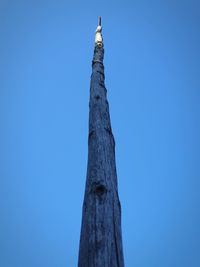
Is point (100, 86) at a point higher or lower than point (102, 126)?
higher

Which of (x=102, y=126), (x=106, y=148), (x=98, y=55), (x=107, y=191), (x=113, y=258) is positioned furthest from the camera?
(x=98, y=55)

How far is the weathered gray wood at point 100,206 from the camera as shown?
239 cm

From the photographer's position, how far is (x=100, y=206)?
2.78 metres

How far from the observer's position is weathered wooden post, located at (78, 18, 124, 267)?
2.40 meters

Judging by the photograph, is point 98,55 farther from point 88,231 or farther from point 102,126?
point 88,231

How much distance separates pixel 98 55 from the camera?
5.99 meters

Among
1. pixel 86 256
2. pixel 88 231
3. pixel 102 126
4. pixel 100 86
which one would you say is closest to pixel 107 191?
pixel 88 231

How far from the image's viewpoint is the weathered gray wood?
94.3 inches

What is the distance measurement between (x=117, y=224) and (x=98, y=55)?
13.0 feet

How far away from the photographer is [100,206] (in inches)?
109

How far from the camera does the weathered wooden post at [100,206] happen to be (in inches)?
94.3

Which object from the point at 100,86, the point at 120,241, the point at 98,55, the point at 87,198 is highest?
the point at 98,55

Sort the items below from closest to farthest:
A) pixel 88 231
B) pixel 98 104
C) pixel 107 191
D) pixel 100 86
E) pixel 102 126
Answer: pixel 88 231 < pixel 107 191 < pixel 102 126 < pixel 98 104 < pixel 100 86

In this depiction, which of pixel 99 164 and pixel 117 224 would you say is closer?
pixel 117 224
